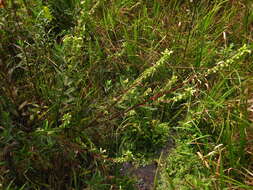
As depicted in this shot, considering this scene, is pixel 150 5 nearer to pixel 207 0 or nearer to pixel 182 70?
pixel 207 0

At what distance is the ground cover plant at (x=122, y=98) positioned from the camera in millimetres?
1875

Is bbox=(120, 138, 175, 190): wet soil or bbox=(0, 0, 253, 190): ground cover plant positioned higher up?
bbox=(0, 0, 253, 190): ground cover plant

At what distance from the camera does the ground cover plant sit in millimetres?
1875

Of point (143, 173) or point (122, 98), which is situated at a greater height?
point (122, 98)

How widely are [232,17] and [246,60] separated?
0.46m

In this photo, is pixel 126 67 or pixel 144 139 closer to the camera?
pixel 144 139

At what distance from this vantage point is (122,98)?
1.93 meters

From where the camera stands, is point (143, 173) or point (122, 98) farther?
point (143, 173)

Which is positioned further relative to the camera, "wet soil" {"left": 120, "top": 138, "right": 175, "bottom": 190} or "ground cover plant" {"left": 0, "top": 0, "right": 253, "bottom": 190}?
"wet soil" {"left": 120, "top": 138, "right": 175, "bottom": 190}

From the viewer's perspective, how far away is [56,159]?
2.02 metres

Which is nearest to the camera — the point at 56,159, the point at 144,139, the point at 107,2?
the point at 56,159

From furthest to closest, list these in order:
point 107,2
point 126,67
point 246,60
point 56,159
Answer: point 107,2
point 246,60
point 126,67
point 56,159

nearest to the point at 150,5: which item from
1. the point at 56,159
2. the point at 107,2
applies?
the point at 107,2

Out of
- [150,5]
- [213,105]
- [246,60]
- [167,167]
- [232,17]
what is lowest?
[167,167]
